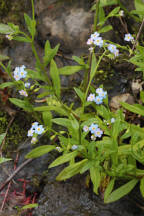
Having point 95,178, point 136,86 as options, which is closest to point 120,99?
point 136,86

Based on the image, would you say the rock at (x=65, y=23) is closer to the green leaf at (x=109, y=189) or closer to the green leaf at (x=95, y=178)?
the green leaf at (x=95, y=178)

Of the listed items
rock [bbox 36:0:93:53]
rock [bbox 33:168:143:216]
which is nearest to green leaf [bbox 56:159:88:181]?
rock [bbox 33:168:143:216]

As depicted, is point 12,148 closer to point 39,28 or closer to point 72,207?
point 72,207

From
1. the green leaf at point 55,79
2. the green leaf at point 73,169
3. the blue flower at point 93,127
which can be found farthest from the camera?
the green leaf at point 55,79

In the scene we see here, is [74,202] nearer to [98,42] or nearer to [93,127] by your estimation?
[93,127]

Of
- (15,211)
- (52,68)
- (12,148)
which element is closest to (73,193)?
(15,211)

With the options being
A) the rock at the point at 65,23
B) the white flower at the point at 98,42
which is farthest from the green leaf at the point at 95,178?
the rock at the point at 65,23
